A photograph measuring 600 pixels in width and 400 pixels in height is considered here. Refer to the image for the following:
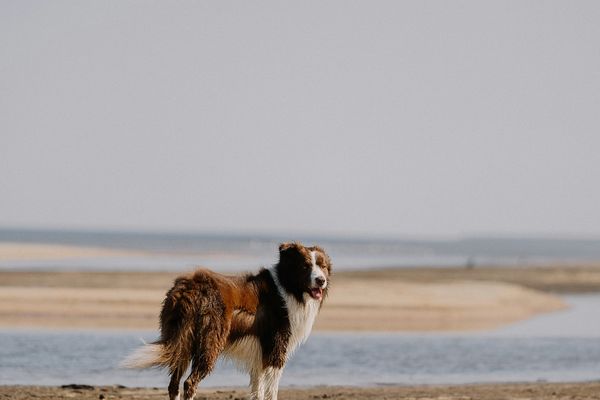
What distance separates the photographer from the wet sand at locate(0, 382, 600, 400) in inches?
566

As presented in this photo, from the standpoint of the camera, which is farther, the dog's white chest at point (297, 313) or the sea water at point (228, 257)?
the sea water at point (228, 257)

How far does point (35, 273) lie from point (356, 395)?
26563 millimetres

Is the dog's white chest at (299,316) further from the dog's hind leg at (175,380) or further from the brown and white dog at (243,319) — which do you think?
the dog's hind leg at (175,380)

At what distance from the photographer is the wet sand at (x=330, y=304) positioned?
2639cm

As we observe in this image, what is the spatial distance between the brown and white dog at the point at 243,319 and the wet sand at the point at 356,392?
7.02 feet

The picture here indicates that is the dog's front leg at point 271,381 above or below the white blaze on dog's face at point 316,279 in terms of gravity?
below

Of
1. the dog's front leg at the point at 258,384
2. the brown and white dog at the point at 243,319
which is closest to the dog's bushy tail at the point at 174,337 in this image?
the brown and white dog at the point at 243,319

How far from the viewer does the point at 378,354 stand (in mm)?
21641

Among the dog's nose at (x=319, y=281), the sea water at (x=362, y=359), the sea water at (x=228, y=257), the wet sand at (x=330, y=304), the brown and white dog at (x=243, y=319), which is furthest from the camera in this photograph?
the sea water at (x=228, y=257)

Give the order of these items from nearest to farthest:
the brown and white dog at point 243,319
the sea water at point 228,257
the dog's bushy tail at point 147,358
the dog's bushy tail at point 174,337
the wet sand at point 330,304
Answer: the dog's bushy tail at point 147,358 → the dog's bushy tail at point 174,337 → the brown and white dog at point 243,319 → the wet sand at point 330,304 → the sea water at point 228,257

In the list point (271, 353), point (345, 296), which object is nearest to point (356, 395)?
point (271, 353)

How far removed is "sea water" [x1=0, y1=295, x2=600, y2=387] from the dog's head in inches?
95.8

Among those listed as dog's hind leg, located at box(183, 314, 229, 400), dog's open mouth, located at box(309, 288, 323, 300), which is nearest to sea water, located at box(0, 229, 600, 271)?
dog's open mouth, located at box(309, 288, 323, 300)

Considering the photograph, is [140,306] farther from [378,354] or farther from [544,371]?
[544,371]
